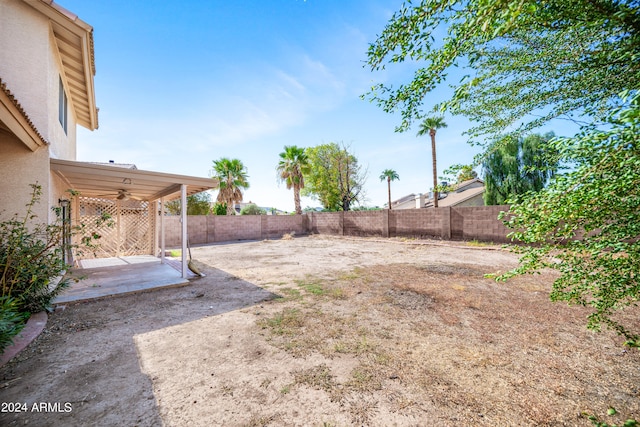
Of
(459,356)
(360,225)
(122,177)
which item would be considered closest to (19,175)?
(122,177)

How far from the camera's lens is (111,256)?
29.8 feet

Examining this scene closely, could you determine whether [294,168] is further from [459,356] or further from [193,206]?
[459,356]

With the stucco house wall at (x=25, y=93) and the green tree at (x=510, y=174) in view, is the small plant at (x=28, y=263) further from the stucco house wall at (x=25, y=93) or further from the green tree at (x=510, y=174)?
the green tree at (x=510, y=174)

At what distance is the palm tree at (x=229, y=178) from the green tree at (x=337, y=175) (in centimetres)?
699

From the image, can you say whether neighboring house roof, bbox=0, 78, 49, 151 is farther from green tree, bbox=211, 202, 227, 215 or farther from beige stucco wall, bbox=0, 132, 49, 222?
green tree, bbox=211, 202, 227, 215

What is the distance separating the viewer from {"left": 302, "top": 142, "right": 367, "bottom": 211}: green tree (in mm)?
24547

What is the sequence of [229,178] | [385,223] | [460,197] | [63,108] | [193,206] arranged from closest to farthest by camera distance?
[63,108], [385,223], [193,206], [229,178], [460,197]

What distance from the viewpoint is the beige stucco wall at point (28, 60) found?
426 centimetres

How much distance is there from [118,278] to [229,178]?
15.2m

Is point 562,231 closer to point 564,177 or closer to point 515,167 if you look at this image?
point 564,177

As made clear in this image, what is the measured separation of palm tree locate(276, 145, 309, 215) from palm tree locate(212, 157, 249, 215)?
347 cm

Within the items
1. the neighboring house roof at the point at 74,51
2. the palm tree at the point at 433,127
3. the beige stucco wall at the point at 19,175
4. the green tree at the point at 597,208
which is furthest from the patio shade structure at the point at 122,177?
the palm tree at the point at 433,127

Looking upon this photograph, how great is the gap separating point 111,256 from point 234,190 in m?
11.8

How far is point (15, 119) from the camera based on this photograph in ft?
10.5
